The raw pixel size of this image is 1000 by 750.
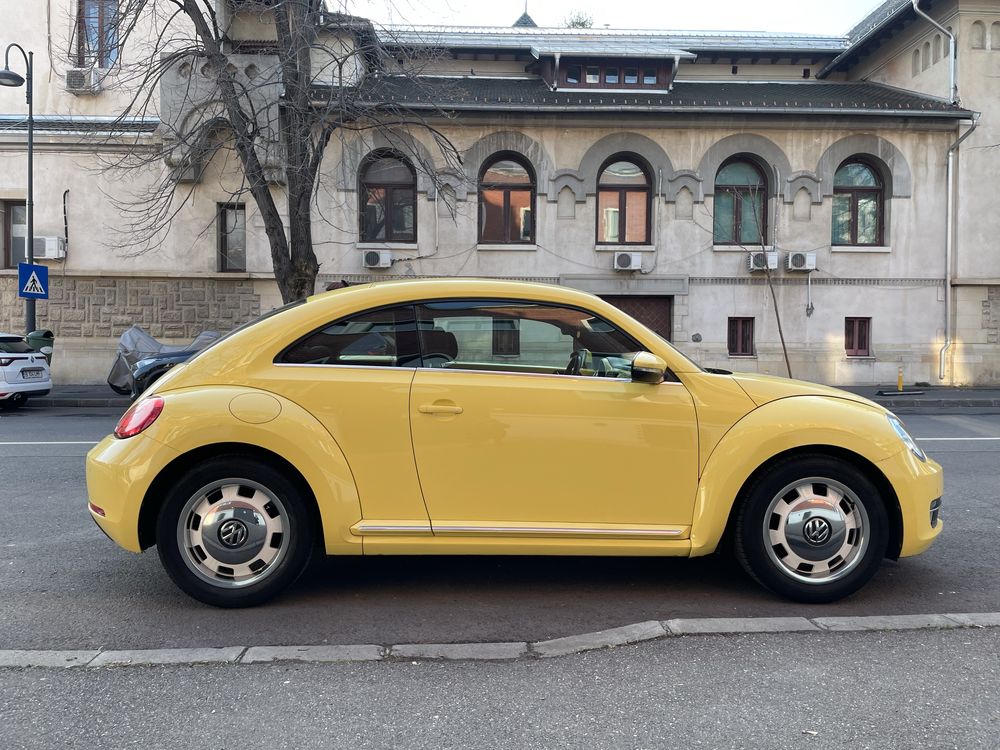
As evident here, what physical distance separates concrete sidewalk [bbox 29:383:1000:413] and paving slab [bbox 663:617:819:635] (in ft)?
44.6

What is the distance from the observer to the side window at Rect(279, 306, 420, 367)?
3.79 m

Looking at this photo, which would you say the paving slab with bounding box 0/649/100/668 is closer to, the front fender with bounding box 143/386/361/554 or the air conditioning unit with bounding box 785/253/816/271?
the front fender with bounding box 143/386/361/554

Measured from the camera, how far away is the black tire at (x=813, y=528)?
374 cm

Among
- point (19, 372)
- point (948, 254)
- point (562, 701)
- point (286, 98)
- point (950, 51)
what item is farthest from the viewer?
point (948, 254)

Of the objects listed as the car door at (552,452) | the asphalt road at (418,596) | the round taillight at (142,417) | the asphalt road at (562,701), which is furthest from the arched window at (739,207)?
the round taillight at (142,417)

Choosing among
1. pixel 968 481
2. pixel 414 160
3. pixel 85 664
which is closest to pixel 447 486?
pixel 85 664

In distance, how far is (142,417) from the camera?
12.2 feet

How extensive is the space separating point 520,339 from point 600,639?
1.52 metres

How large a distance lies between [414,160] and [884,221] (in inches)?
490

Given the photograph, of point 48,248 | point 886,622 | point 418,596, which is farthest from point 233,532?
point 48,248

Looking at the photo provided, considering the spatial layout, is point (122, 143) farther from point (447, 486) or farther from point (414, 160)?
point (447, 486)

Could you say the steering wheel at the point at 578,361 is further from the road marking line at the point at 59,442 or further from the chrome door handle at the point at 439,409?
the road marking line at the point at 59,442

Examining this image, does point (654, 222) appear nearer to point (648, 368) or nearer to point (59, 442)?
point (59, 442)

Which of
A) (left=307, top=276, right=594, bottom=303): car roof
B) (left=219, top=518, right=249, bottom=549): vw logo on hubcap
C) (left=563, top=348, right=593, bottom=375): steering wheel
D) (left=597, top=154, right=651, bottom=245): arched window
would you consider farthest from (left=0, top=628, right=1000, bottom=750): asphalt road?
(left=597, top=154, right=651, bottom=245): arched window
